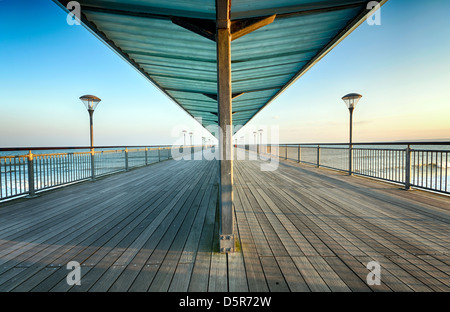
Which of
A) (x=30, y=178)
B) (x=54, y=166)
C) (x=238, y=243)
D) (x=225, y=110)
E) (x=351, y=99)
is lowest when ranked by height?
(x=238, y=243)

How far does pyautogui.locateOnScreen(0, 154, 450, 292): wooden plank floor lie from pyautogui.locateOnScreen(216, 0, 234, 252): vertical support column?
23 cm

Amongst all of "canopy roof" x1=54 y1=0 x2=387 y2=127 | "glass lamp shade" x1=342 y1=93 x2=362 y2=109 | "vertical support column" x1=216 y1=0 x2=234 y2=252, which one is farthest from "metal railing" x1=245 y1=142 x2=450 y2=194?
"vertical support column" x1=216 y1=0 x2=234 y2=252

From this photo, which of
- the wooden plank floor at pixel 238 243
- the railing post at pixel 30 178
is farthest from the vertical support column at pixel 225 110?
the railing post at pixel 30 178

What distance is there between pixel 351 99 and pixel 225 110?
Answer: 20.2ft

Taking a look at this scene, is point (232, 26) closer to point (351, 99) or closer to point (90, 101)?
point (90, 101)

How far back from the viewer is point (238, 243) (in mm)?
1995

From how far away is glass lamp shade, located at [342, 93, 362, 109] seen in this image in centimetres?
604

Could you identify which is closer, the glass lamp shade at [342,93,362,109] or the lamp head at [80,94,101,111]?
the lamp head at [80,94,101,111]

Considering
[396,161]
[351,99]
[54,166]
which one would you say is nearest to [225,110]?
[396,161]

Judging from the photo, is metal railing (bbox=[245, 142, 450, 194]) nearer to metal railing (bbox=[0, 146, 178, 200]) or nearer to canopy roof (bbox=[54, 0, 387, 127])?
canopy roof (bbox=[54, 0, 387, 127])

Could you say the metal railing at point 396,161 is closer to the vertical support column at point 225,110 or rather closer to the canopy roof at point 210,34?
the canopy roof at point 210,34

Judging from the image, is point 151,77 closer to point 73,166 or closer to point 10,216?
point 73,166

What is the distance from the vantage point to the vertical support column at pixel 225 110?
178 centimetres

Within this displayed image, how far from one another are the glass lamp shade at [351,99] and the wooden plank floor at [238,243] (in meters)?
3.63
